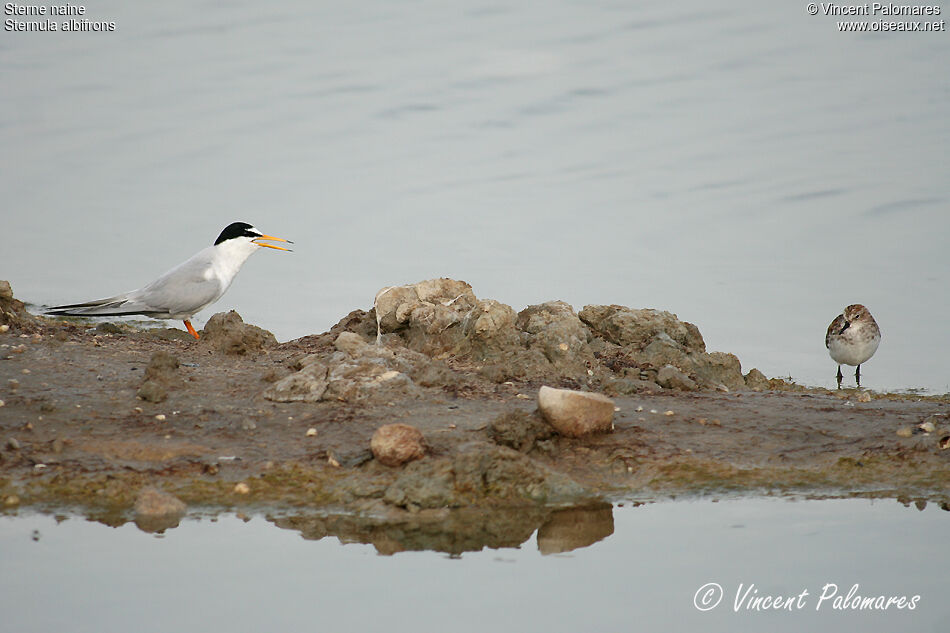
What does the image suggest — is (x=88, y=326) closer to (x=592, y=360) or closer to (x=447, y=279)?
(x=447, y=279)

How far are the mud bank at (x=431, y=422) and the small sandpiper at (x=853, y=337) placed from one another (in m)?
1.42

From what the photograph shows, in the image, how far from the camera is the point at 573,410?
19.6ft

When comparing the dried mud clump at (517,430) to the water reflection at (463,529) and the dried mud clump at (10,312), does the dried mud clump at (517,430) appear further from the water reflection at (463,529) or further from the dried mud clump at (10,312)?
the dried mud clump at (10,312)

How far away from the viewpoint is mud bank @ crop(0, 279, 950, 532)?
5488 millimetres

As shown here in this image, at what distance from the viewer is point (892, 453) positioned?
19.7 feet

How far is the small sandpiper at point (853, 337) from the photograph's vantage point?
30.5 feet

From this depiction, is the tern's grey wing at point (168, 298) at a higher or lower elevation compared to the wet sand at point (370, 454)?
higher

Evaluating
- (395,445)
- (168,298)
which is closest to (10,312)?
(168,298)

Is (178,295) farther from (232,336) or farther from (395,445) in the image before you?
(395,445)

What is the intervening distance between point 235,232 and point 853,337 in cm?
503

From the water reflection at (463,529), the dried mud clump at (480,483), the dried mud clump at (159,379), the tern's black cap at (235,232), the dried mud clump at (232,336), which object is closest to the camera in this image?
the water reflection at (463,529)

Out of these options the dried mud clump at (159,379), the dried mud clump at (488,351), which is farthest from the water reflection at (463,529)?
the dried mud clump at (159,379)

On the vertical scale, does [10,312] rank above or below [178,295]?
below

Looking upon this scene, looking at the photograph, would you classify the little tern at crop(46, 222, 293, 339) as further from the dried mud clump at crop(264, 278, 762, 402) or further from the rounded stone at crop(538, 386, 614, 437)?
the rounded stone at crop(538, 386, 614, 437)
